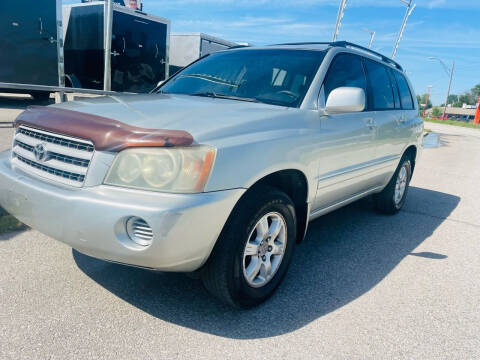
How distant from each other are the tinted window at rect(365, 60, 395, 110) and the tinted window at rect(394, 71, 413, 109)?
39 cm

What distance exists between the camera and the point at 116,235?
2080 millimetres

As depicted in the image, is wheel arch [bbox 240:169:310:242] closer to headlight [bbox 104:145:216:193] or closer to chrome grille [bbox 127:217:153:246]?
headlight [bbox 104:145:216:193]

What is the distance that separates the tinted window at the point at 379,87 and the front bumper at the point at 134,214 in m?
2.56

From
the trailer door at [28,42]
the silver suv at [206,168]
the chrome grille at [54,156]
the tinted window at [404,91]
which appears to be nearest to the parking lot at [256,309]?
the silver suv at [206,168]

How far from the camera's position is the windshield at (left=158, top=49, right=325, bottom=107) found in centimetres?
318

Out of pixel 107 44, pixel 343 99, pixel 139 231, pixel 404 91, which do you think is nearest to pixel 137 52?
pixel 107 44

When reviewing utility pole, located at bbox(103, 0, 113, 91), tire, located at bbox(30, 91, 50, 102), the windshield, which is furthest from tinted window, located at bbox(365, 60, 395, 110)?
tire, located at bbox(30, 91, 50, 102)

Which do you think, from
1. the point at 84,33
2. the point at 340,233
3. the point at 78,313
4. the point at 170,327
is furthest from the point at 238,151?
the point at 84,33

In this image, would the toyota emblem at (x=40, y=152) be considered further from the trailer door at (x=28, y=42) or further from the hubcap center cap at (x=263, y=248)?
the trailer door at (x=28, y=42)

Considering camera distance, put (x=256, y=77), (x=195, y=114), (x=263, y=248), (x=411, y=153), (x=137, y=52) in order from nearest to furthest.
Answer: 1. (x=195, y=114)
2. (x=263, y=248)
3. (x=256, y=77)
4. (x=411, y=153)
5. (x=137, y=52)

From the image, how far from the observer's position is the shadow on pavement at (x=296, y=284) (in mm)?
2521

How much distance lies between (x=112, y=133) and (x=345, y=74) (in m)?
2.32

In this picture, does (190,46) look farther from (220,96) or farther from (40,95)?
(220,96)

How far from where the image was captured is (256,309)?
269 centimetres
